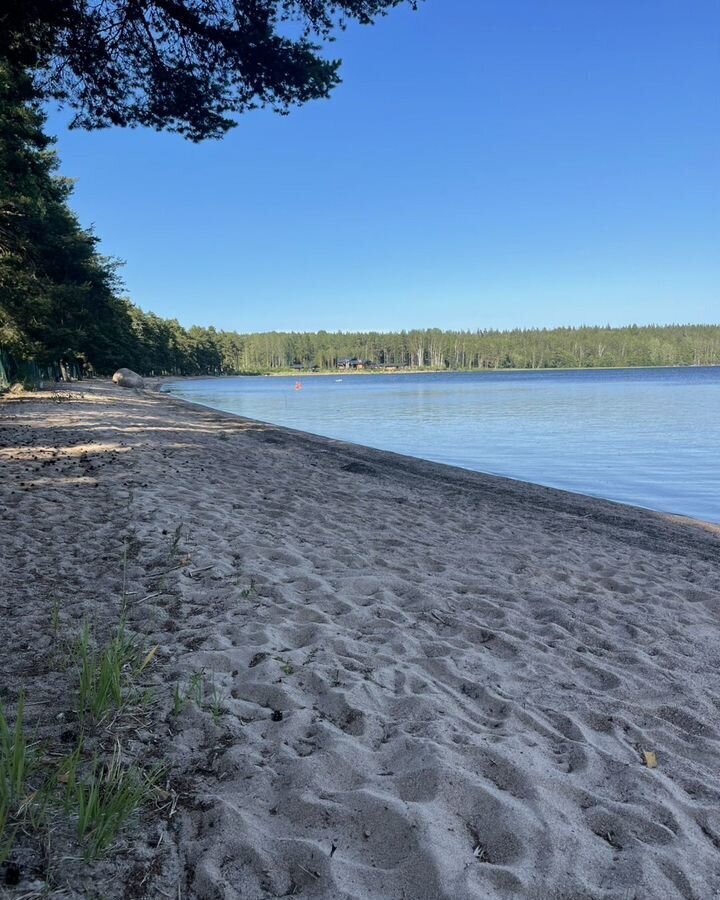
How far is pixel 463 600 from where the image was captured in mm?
5410

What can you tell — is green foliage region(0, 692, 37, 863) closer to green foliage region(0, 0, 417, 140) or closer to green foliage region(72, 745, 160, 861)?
green foliage region(72, 745, 160, 861)

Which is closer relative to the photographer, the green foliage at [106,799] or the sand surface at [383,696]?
the green foliage at [106,799]

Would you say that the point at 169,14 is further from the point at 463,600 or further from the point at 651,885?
the point at 651,885

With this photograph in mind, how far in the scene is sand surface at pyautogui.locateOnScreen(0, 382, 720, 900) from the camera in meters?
2.29

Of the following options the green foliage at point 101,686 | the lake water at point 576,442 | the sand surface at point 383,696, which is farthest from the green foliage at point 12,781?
the lake water at point 576,442

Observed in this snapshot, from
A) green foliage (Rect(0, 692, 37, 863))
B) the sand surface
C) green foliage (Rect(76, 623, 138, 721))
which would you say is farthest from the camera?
green foliage (Rect(76, 623, 138, 721))

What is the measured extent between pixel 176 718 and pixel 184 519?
4397 millimetres

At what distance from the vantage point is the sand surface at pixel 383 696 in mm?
2291

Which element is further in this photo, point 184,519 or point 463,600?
point 184,519

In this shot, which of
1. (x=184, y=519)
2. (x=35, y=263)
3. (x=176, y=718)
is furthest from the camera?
(x=35, y=263)

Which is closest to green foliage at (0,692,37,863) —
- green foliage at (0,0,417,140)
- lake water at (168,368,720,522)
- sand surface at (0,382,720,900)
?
sand surface at (0,382,720,900)

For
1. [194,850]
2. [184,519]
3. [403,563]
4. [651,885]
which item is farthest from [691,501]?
[194,850]

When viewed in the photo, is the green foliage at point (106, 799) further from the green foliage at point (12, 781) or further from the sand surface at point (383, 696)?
the green foliage at point (12, 781)

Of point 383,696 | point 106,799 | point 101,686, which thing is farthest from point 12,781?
point 383,696
